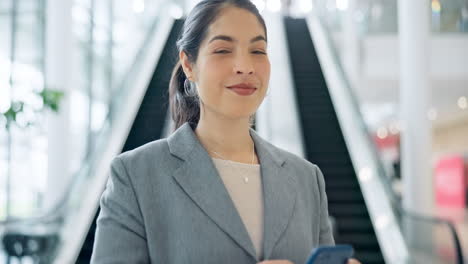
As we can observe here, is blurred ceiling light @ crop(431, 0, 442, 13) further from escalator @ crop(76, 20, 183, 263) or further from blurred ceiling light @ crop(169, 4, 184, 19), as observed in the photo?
escalator @ crop(76, 20, 183, 263)

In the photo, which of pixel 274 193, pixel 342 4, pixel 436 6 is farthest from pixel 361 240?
pixel 342 4

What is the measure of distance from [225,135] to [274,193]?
0.21 metres

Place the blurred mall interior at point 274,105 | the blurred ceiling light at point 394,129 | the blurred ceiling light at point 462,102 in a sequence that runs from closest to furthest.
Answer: the blurred mall interior at point 274,105 → the blurred ceiling light at point 462,102 → the blurred ceiling light at point 394,129

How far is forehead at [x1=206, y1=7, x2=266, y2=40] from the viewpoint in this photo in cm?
167

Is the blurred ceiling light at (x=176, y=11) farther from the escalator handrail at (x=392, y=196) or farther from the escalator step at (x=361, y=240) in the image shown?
the escalator step at (x=361, y=240)

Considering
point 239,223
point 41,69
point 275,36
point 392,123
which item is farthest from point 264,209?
point 392,123

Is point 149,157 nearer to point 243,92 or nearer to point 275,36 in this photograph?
point 243,92

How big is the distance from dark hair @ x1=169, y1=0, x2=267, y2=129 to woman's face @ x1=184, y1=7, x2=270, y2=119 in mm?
25

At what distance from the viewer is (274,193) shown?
5.57ft

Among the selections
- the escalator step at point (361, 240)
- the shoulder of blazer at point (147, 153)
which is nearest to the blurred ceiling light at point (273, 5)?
the escalator step at point (361, 240)

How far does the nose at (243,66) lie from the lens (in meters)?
1.63

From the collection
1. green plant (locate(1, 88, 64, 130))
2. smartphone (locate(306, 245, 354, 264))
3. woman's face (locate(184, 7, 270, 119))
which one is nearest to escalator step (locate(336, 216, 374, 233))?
green plant (locate(1, 88, 64, 130))

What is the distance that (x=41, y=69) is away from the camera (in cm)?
1308

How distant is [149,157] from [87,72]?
44.9 ft
